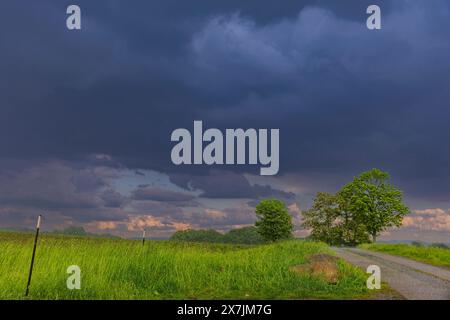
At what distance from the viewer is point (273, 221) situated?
7612 cm

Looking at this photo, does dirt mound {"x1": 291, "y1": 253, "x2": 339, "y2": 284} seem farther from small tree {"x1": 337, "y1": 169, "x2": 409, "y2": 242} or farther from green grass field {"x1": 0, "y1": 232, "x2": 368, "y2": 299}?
small tree {"x1": 337, "y1": 169, "x2": 409, "y2": 242}

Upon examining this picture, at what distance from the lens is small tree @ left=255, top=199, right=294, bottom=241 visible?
7538cm

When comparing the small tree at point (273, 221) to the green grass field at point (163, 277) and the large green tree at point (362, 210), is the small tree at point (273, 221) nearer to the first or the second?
the large green tree at point (362, 210)

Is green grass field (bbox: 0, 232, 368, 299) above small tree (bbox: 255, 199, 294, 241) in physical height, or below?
below

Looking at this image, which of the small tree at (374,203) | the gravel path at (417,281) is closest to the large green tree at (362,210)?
the small tree at (374,203)

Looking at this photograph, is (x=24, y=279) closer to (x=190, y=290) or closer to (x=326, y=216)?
(x=190, y=290)

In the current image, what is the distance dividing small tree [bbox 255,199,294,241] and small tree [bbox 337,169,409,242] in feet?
40.6

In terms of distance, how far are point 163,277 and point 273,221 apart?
59459mm

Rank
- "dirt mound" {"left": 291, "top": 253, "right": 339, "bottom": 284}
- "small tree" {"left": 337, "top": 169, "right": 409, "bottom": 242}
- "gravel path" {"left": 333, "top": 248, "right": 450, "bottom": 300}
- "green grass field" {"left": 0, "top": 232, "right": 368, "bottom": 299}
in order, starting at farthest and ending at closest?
"small tree" {"left": 337, "top": 169, "right": 409, "bottom": 242} < "dirt mound" {"left": 291, "top": 253, "right": 339, "bottom": 284} < "green grass field" {"left": 0, "top": 232, "right": 368, "bottom": 299} < "gravel path" {"left": 333, "top": 248, "right": 450, "bottom": 300}

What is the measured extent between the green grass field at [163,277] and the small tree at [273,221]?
177 feet

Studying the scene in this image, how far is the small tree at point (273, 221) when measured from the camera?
7538cm

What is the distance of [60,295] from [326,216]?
63127mm

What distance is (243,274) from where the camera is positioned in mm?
17703

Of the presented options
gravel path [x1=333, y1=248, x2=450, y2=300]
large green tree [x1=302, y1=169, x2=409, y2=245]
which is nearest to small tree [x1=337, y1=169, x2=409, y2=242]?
large green tree [x1=302, y1=169, x2=409, y2=245]
